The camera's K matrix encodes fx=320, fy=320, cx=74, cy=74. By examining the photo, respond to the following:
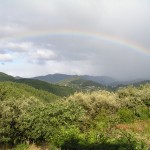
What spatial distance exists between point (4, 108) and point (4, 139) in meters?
3.26

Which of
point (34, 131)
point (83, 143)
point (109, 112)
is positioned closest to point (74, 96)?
point (109, 112)

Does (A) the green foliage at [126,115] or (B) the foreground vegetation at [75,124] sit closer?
(B) the foreground vegetation at [75,124]

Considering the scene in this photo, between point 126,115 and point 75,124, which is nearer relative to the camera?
point 75,124

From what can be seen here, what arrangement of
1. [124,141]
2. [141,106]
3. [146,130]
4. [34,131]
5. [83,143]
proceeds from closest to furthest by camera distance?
[124,141] < [83,143] < [34,131] < [146,130] < [141,106]

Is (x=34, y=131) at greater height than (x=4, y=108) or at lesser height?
lesser

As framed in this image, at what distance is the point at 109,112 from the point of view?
4334 centimetres

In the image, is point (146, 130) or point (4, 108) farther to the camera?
point (146, 130)

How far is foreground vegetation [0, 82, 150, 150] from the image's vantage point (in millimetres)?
20922

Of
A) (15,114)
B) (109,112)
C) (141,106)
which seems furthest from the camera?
(141,106)

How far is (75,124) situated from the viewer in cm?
3159

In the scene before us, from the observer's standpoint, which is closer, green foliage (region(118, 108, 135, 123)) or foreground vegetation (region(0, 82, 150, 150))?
foreground vegetation (region(0, 82, 150, 150))

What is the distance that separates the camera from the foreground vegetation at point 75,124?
68.6ft

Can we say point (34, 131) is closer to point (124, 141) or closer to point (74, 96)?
point (124, 141)

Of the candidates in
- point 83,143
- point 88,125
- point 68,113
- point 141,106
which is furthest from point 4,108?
point 141,106
